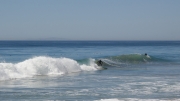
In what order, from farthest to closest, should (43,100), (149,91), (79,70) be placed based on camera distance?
(79,70)
(149,91)
(43,100)

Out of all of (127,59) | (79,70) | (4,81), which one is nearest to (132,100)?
(4,81)

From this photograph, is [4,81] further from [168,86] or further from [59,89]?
[168,86]

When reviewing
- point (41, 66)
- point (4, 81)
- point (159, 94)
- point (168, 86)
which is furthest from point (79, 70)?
point (159, 94)

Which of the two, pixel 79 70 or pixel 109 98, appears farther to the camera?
pixel 79 70

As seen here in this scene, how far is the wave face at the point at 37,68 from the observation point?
25327 millimetres

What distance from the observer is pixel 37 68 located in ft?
93.7

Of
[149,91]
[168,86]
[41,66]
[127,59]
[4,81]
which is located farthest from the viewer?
[127,59]

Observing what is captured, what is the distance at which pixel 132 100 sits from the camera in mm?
16031

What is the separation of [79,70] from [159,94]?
50.6 feet

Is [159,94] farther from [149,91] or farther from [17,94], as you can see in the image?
[17,94]

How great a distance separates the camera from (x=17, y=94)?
1736 centimetres

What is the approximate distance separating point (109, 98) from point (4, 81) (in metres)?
8.34

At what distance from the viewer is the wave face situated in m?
25.3

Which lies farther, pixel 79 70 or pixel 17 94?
pixel 79 70
